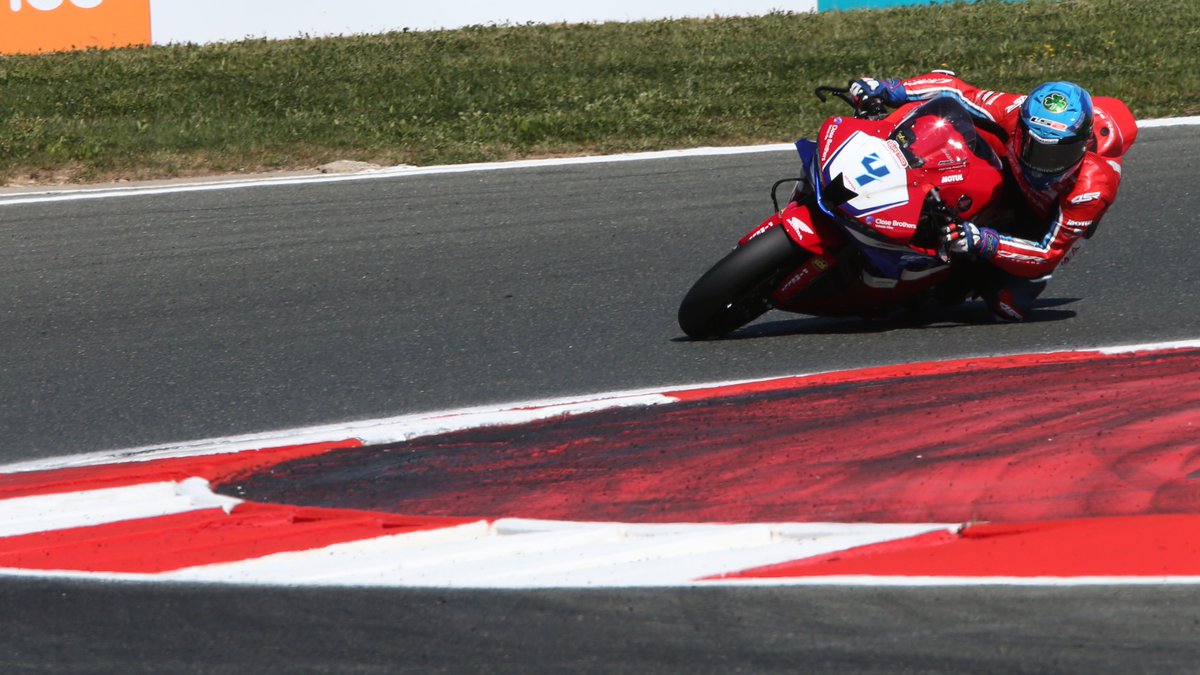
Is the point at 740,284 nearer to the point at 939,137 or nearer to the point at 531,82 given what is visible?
the point at 939,137

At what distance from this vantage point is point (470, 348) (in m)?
6.63

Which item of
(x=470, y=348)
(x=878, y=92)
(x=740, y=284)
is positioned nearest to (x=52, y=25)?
(x=470, y=348)

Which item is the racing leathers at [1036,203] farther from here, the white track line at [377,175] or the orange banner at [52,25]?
the orange banner at [52,25]

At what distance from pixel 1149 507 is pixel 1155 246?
4.21 meters

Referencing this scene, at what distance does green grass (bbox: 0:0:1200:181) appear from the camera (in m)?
11.2

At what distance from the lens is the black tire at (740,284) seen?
6.29 m

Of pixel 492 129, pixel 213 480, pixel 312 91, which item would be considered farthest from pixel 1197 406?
pixel 312 91

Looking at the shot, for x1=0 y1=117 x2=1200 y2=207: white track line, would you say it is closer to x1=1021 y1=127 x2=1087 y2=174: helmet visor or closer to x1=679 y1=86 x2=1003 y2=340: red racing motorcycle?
x1=679 y1=86 x2=1003 y2=340: red racing motorcycle

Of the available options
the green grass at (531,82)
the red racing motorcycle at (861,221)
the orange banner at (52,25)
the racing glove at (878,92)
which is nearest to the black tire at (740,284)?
the red racing motorcycle at (861,221)

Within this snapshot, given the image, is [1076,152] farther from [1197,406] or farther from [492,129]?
[492,129]

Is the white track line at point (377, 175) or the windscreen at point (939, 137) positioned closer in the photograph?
the windscreen at point (939, 137)

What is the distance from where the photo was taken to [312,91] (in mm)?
13102

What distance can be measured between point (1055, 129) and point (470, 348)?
2431mm

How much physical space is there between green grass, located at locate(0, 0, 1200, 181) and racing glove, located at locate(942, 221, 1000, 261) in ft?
16.3
